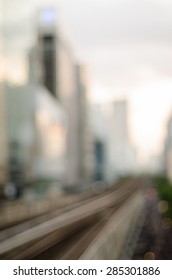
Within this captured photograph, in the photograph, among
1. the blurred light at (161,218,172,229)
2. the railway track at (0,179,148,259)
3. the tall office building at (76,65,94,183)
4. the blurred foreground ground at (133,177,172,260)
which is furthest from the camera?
the tall office building at (76,65,94,183)

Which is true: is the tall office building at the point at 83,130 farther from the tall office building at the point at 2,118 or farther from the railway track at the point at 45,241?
the railway track at the point at 45,241

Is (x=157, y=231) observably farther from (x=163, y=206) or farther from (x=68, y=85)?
(x=68, y=85)

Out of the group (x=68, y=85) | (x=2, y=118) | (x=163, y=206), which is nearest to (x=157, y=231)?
(x=163, y=206)

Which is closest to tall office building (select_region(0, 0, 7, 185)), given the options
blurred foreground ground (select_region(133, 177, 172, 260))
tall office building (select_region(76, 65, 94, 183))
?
blurred foreground ground (select_region(133, 177, 172, 260))

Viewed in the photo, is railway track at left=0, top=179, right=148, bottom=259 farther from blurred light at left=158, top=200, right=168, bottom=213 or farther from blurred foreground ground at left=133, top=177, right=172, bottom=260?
blurred light at left=158, top=200, right=168, bottom=213

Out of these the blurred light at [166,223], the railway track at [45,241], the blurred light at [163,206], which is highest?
the railway track at [45,241]

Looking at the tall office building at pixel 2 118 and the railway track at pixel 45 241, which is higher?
the tall office building at pixel 2 118

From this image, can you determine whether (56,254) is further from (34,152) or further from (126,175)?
(126,175)

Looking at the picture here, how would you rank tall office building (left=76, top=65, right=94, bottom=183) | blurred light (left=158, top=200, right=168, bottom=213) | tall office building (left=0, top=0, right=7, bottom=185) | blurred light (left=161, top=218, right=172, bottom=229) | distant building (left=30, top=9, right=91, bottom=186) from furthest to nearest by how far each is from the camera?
1. tall office building (left=76, top=65, right=94, bottom=183)
2. distant building (left=30, top=9, right=91, bottom=186)
3. tall office building (left=0, top=0, right=7, bottom=185)
4. blurred light (left=158, top=200, right=168, bottom=213)
5. blurred light (left=161, top=218, right=172, bottom=229)

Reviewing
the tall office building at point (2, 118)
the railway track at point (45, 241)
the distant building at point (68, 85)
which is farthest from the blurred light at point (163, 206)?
the distant building at point (68, 85)

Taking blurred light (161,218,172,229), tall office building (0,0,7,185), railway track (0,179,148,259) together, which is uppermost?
tall office building (0,0,7,185)

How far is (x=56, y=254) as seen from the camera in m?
14.0

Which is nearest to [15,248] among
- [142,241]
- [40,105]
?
[142,241]

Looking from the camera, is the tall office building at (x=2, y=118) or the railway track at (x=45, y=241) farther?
the tall office building at (x=2, y=118)
